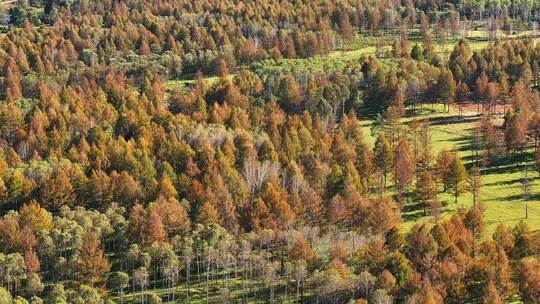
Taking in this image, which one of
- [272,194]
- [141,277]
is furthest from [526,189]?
[141,277]

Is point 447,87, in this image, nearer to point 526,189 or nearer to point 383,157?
point 383,157

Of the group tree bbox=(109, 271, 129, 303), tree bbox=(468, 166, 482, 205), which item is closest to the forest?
tree bbox=(109, 271, 129, 303)

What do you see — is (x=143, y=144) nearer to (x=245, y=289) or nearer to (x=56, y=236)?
(x=56, y=236)

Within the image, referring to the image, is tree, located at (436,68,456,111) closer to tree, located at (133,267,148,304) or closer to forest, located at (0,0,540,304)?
forest, located at (0,0,540,304)

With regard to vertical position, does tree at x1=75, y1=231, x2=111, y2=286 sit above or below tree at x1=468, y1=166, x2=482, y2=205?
above

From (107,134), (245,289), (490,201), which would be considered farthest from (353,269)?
(107,134)

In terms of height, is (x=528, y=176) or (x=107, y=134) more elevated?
(x=107, y=134)
